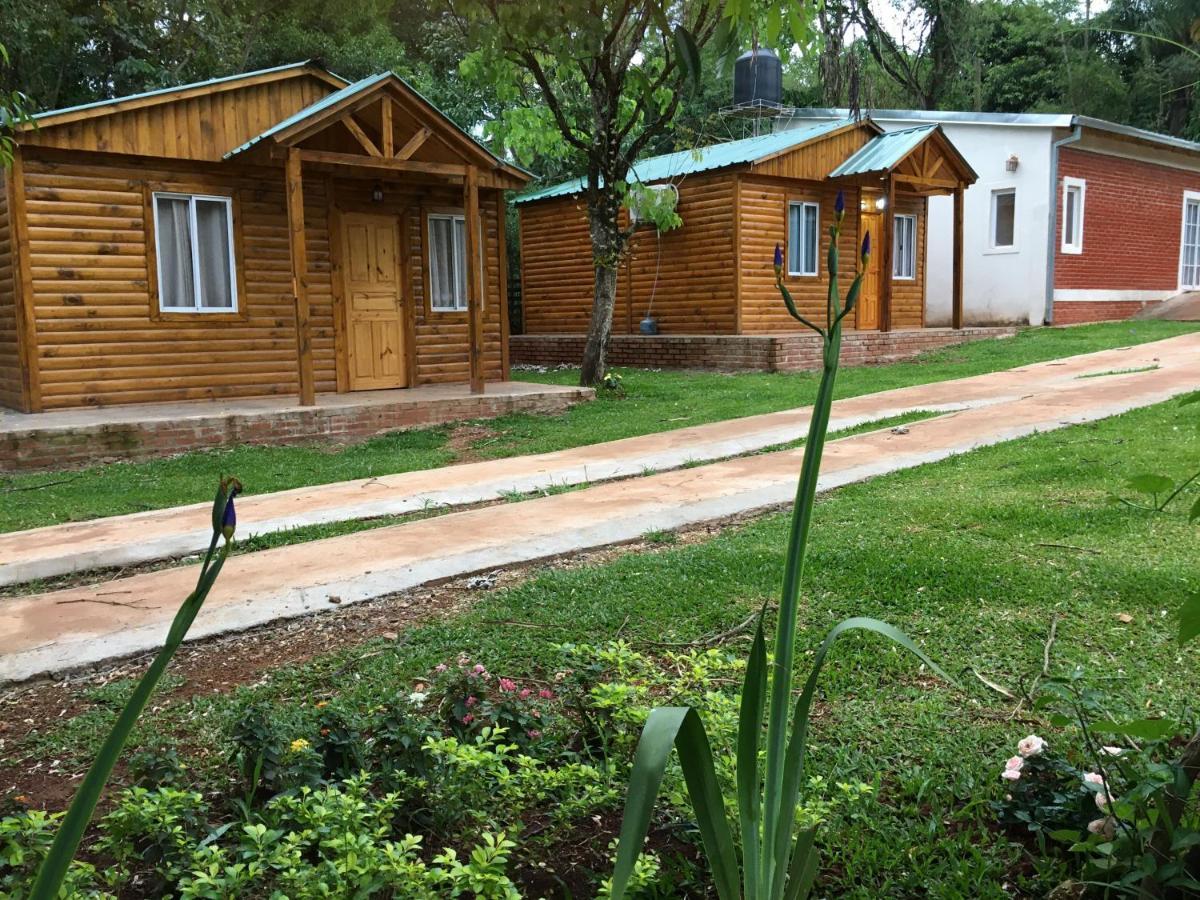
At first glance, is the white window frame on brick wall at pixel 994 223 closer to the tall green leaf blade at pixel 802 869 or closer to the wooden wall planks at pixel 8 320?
the wooden wall planks at pixel 8 320

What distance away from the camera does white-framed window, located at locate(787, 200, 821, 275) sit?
642 inches

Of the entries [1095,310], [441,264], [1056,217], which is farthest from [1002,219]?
[441,264]

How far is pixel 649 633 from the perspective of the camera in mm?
3605

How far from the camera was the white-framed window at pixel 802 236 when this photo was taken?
16297 mm

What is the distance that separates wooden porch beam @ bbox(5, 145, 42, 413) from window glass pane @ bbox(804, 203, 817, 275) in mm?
11535

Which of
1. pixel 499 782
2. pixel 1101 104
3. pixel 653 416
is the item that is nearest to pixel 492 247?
pixel 653 416

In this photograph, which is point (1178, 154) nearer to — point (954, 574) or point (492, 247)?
point (492, 247)

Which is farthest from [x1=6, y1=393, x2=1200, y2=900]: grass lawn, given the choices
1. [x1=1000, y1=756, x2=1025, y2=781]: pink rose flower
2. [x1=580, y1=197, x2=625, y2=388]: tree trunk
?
[x1=580, y1=197, x2=625, y2=388]: tree trunk

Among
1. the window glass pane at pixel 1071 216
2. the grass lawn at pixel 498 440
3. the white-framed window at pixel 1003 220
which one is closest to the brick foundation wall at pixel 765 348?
the grass lawn at pixel 498 440

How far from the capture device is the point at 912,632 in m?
3.47

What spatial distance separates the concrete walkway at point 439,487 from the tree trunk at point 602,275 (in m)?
3.46

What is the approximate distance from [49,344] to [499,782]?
948 centimetres

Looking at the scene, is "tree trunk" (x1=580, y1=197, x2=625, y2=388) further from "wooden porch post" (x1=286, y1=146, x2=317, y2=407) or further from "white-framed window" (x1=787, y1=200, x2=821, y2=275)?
"white-framed window" (x1=787, y1=200, x2=821, y2=275)

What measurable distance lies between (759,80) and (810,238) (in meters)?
6.27
